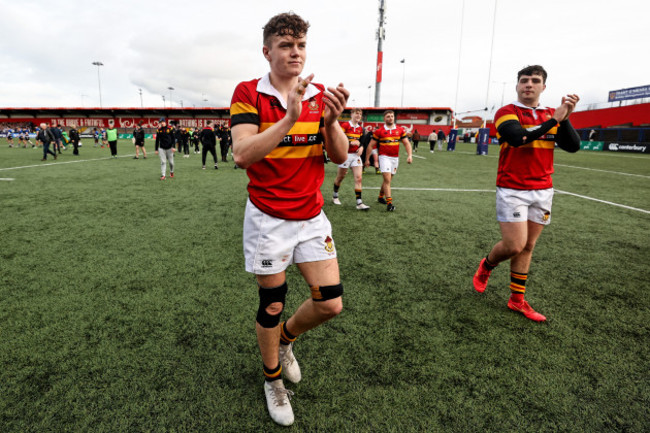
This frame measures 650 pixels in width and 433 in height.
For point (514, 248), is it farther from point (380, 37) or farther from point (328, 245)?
point (380, 37)

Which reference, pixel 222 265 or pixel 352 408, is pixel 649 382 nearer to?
pixel 352 408

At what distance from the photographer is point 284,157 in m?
1.75

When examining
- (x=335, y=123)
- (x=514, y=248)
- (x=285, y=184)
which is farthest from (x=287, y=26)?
(x=514, y=248)

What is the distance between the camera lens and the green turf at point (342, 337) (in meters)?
1.94

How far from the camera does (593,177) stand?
464 inches

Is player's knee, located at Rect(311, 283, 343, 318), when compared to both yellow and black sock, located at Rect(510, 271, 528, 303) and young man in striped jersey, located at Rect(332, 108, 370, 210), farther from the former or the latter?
young man in striped jersey, located at Rect(332, 108, 370, 210)

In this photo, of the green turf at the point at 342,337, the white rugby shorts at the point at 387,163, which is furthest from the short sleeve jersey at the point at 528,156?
the white rugby shorts at the point at 387,163

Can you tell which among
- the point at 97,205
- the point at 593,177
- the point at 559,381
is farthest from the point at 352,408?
the point at 593,177

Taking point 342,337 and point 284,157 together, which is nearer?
point 284,157

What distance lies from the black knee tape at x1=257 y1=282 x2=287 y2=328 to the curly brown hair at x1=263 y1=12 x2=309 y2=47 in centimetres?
133

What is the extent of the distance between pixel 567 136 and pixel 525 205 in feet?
2.21

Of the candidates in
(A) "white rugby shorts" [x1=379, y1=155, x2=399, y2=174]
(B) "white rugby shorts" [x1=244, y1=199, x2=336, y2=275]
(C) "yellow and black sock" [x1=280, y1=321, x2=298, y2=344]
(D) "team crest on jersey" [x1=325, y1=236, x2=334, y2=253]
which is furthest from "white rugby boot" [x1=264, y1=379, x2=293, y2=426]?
(A) "white rugby shorts" [x1=379, y1=155, x2=399, y2=174]

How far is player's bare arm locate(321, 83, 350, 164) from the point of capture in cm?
161

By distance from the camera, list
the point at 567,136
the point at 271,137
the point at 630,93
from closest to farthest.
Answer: the point at 271,137, the point at 567,136, the point at 630,93
